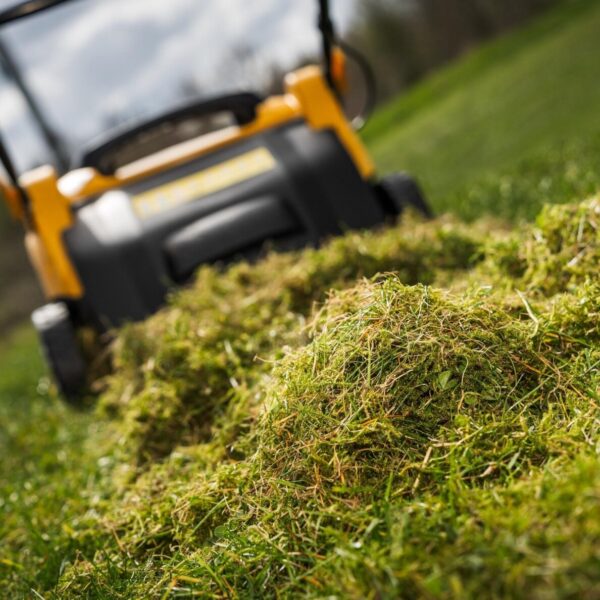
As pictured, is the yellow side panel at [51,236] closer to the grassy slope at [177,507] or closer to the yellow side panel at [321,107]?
the grassy slope at [177,507]

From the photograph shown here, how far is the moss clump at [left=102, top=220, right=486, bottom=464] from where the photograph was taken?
231 centimetres

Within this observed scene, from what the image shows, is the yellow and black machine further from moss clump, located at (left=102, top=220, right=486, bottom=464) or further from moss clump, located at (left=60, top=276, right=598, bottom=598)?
moss clump, located at (left=60, top=276, right=598, bottom=598)

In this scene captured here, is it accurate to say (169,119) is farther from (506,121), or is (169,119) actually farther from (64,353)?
(506,121)

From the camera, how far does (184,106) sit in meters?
4.20

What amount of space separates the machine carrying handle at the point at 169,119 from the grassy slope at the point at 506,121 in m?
1.38

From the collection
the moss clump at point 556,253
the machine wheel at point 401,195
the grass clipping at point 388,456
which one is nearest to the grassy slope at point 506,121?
the machine wheel at point 401,195

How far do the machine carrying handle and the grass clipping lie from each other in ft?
6.88

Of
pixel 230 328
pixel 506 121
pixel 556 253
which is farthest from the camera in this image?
pixel 506 121

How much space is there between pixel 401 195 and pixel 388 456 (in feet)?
7.75

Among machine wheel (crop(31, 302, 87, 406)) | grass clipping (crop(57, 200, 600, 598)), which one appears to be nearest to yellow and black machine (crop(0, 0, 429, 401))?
machine wheel (crop(31, 302, 87, 406))

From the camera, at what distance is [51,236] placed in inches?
144

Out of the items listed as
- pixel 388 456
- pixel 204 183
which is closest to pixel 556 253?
pixel 388 456

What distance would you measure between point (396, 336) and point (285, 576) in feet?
1.78

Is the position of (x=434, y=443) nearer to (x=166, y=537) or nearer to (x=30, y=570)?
(x=166, y=537)
